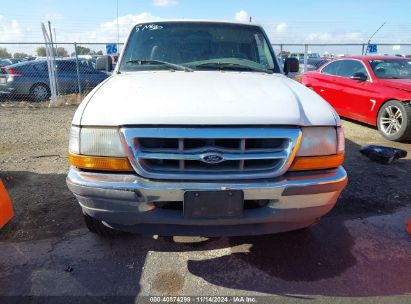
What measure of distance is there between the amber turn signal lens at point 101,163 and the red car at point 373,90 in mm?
5700

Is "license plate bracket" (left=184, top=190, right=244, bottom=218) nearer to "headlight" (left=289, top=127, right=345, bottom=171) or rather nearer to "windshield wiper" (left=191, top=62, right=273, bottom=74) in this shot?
"headlight" (left=289, top=127, right=345, bottom=171)

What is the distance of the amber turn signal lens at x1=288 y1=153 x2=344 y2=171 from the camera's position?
238 cm

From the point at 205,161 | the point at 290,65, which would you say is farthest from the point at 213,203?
the point at 290,65

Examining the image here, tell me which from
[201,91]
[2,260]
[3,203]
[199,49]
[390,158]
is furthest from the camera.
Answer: [390,158]

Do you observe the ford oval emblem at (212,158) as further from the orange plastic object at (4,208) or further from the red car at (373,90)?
the red car at (373,90)

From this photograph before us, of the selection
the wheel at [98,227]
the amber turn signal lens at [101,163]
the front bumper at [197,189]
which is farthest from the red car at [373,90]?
the amber turn signal lens at [101,163]

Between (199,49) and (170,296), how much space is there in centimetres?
251

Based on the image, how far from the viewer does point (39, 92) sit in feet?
38.7

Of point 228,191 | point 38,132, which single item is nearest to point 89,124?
point 228,191

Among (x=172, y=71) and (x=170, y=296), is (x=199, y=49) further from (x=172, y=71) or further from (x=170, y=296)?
(x=170, y=296)

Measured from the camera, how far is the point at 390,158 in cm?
521

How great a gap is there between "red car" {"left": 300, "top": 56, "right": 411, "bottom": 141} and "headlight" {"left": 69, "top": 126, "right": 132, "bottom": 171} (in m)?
5.72

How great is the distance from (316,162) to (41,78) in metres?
11.3

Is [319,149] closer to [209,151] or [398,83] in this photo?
[209,151]
